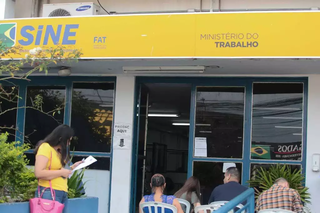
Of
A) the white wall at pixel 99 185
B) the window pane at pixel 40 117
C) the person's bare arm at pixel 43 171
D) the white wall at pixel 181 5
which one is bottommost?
the white wall at pixel 99 185

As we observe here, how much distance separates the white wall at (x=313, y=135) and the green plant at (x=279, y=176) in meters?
0.12

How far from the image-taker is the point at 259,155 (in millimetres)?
7562

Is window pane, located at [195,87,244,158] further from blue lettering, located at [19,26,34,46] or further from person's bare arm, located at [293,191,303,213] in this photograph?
blue lettering, located at [19,26,34,46]

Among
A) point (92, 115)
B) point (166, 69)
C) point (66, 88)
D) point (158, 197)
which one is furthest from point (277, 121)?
point (66, 88)

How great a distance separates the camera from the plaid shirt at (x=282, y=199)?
5.74 meters

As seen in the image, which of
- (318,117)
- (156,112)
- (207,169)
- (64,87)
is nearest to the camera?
(318,117)

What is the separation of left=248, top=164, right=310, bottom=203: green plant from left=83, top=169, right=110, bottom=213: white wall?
2.50 metres

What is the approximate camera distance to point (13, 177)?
5145mm

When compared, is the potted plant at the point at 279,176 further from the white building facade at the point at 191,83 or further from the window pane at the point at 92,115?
the window pane at the point at 92,115

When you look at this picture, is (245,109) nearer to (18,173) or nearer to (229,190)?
(229,190)

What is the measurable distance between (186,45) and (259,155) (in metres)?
2.37

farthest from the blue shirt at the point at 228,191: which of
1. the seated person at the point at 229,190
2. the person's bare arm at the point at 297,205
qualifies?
the person's bare arm at the point at 297,205

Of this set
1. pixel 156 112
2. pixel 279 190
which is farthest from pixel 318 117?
pixel 156 112

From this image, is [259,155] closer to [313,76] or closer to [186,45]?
[313,76]
